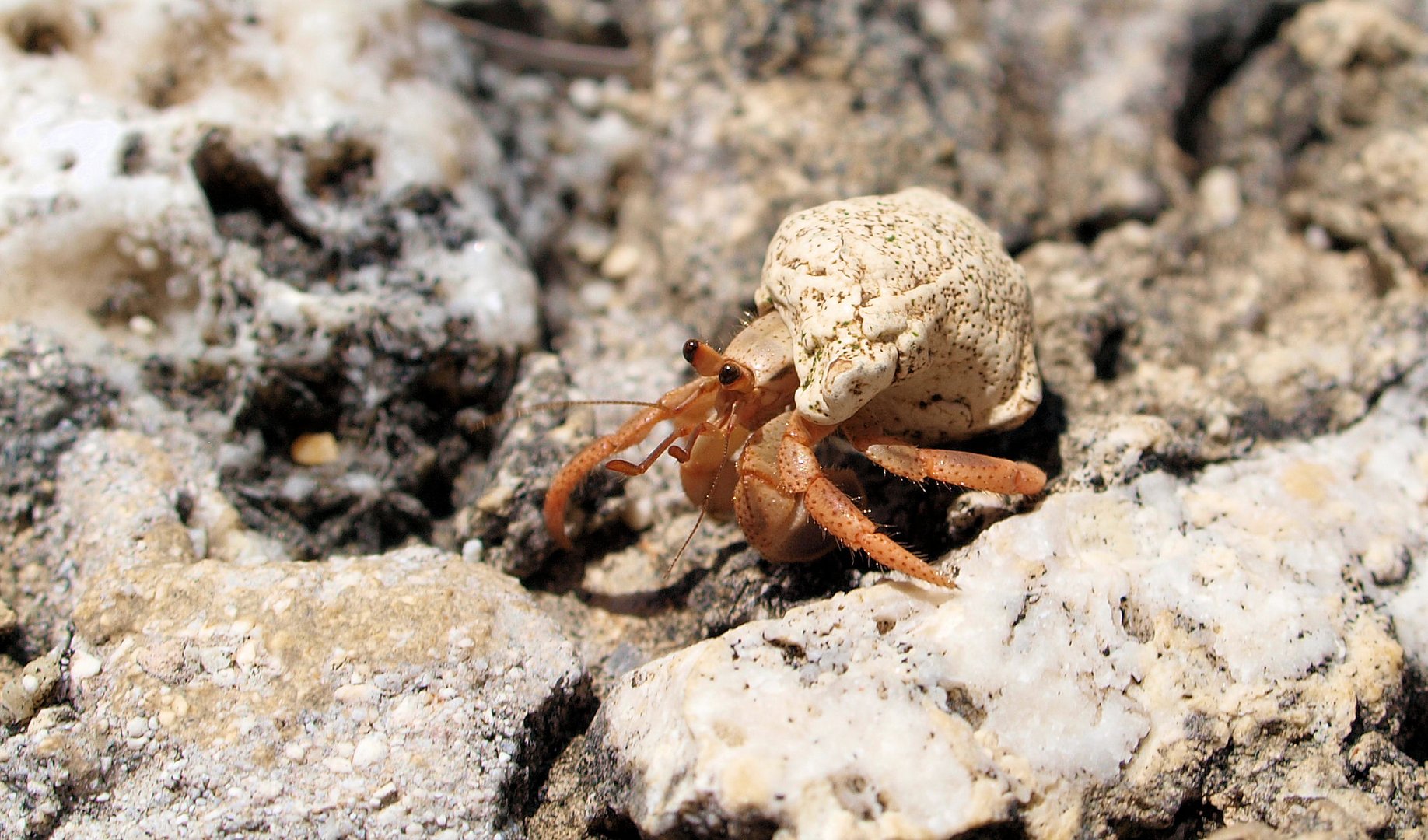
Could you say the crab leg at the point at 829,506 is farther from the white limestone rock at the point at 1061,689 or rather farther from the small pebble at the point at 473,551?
the small pebble at the point at 473,551

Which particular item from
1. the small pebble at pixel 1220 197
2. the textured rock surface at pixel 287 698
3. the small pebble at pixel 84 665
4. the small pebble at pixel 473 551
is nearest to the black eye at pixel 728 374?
the textured rock surface at pixel 287 698

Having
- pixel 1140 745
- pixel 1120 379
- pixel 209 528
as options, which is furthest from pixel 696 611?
pixel 1120 379

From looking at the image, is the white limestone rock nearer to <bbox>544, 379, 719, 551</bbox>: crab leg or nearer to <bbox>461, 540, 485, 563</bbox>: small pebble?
<bbox>544, 379, 719, 551</bbox>: crab leg

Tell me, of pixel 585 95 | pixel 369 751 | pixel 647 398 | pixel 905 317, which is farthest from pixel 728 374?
pixel 585 95

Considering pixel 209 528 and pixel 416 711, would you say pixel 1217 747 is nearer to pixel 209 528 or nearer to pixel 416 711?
pixel 416 711

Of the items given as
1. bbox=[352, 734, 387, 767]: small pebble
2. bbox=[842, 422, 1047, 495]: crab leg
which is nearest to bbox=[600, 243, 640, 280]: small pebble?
bbox=[842, 422, 1047, 495]: crab leg
